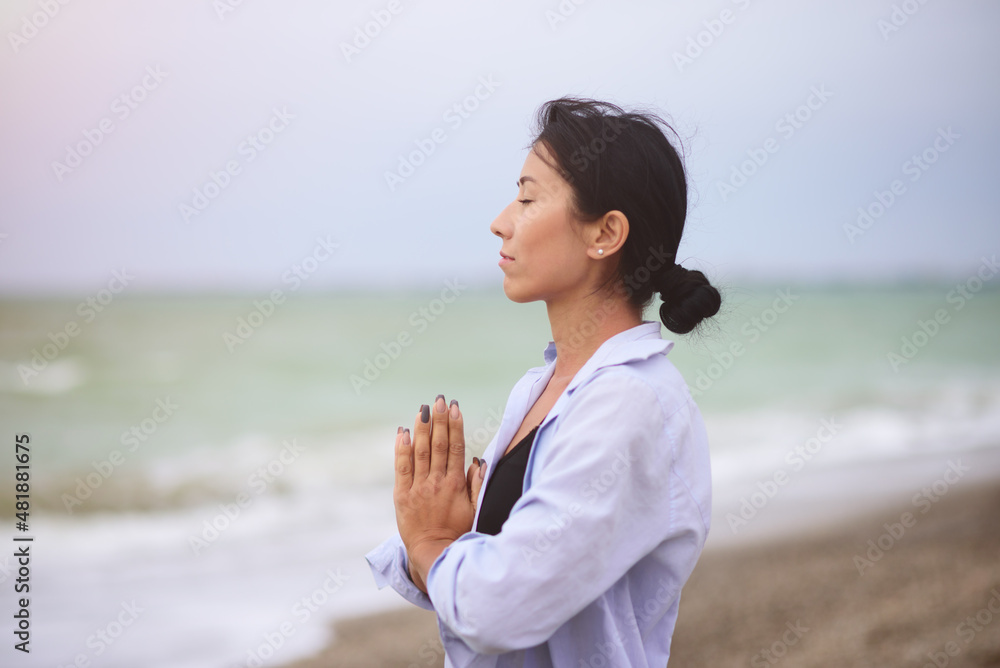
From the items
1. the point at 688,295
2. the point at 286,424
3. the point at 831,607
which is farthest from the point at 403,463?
the point at 286,424

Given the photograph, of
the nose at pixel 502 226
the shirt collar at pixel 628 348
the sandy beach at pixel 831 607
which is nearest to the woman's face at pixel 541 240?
the nose at pixel 502 226

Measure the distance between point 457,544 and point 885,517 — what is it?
7057 mm

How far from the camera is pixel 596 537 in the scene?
4.23 ft

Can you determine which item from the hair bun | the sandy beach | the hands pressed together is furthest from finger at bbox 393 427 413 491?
the sandy beach

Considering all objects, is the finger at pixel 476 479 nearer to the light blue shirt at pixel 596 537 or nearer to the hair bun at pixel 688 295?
the light blue shirt at pixel 596 537

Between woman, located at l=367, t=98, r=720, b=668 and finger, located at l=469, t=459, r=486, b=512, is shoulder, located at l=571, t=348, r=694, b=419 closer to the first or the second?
woman, located at l=367, t=98, r=720, b=668

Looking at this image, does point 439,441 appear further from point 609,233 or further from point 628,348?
point 609,233

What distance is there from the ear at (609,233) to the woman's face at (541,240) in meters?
0.03

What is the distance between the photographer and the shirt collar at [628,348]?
1.48 meters

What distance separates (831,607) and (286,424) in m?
9.52

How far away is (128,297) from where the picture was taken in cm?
2520

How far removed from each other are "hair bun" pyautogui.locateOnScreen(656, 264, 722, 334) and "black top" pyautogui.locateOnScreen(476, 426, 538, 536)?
443 mm

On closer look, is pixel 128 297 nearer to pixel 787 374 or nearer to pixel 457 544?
pixel 787 374

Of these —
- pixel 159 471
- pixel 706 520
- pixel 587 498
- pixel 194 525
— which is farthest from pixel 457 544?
pixel 159 471
